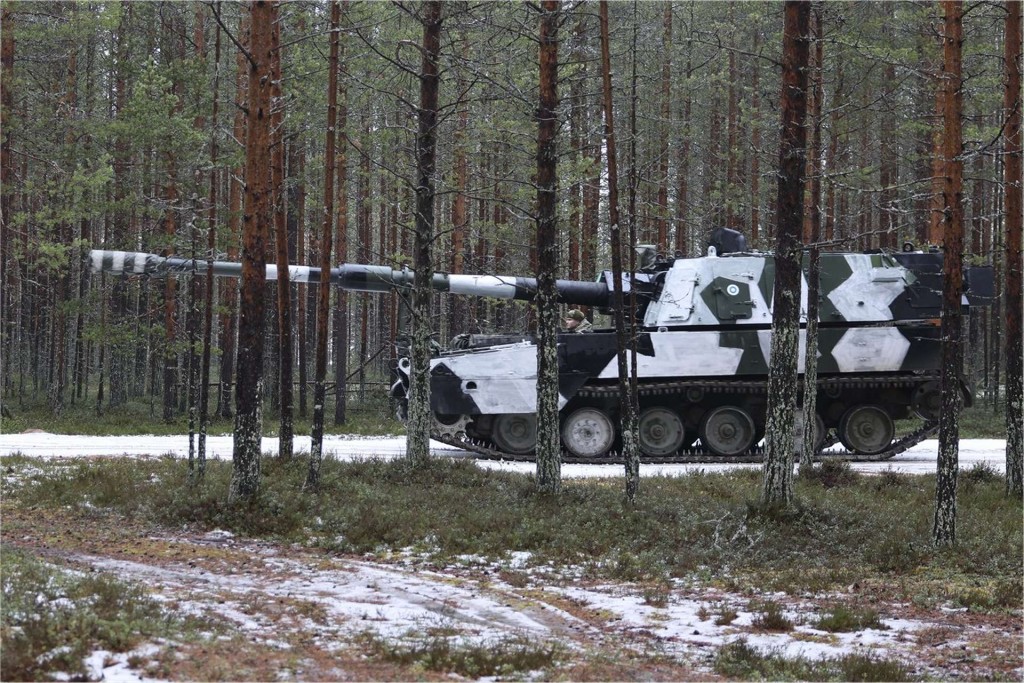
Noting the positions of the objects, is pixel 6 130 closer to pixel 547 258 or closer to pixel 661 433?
pixel 547 258

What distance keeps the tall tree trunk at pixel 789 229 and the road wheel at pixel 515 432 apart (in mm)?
8232

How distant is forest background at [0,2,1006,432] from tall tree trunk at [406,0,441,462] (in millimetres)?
1882

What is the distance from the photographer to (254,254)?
12.7 m

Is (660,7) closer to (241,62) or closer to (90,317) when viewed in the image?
(241,62)

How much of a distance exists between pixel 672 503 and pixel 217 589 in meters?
6.45

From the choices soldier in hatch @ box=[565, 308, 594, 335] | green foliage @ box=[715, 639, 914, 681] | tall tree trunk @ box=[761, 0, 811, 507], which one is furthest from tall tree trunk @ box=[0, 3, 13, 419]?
green foliage @ box=[715, 639, 914, 681]

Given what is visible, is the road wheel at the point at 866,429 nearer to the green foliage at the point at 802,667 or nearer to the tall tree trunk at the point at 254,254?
the tall tree trunk at the point at 254,254

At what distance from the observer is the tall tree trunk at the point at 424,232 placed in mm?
15391

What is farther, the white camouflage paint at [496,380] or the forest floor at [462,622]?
the white camouflage paint at [496,380]

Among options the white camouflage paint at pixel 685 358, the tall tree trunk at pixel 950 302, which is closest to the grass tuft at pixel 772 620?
the tall tree trunk at pixel 950 302

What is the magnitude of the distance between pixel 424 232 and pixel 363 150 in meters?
5.78

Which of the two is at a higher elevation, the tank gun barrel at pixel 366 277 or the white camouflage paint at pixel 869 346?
the tank gun barrel at pixel 366 277

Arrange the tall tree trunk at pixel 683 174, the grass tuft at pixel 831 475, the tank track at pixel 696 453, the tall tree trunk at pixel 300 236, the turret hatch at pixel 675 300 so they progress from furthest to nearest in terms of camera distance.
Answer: the tall tree trunk at pixel 683 174
the tall tree trunk at pixel 300 236
the turret hatch at pixel 675 300
the tank track at pixel 696 453
the grass tuft at pixel 831 475

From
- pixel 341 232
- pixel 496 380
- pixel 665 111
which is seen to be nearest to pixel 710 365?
pixel 496 380
